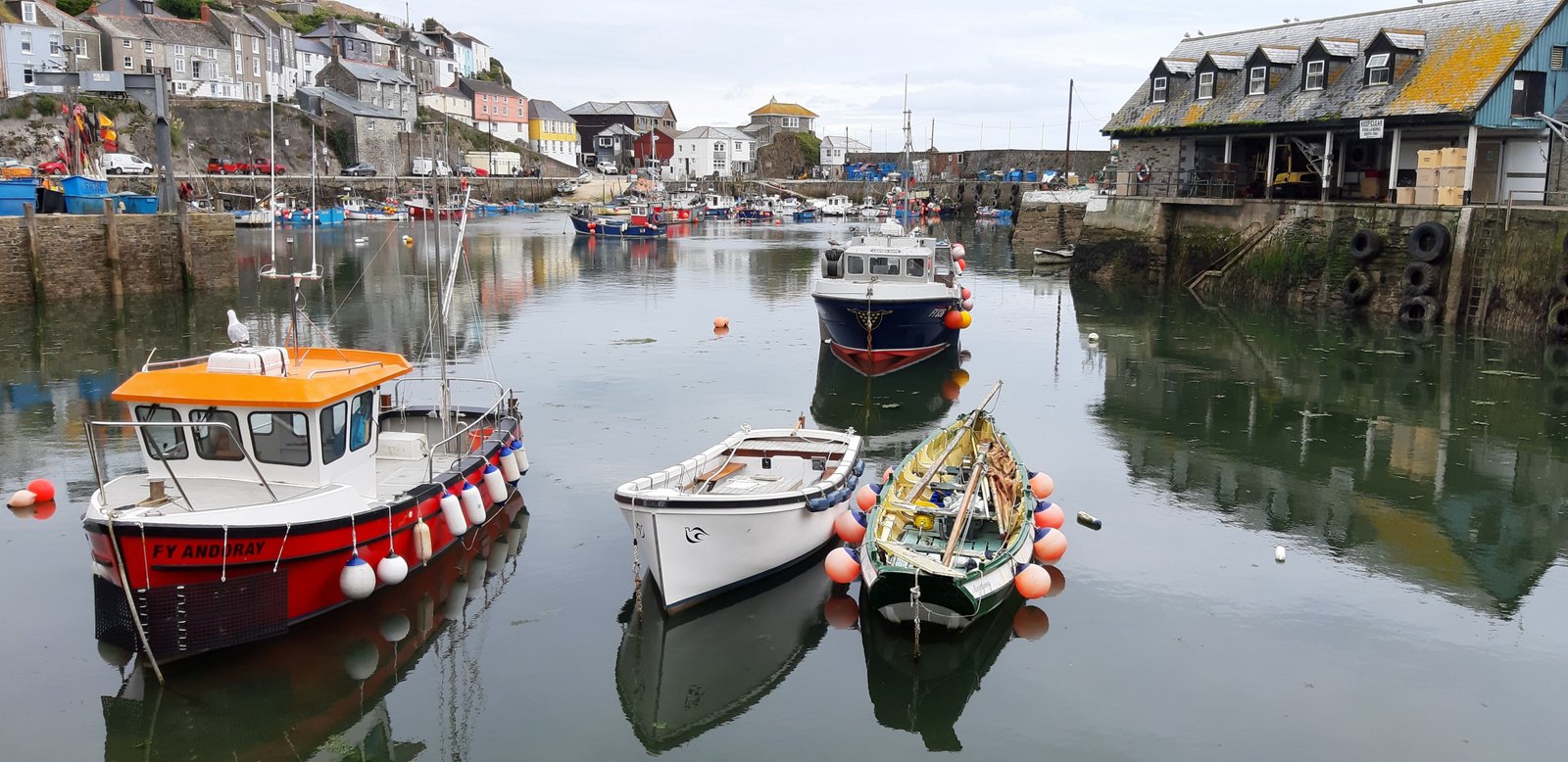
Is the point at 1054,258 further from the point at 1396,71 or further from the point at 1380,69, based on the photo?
the point at 1396,71

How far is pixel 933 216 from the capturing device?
298 feet

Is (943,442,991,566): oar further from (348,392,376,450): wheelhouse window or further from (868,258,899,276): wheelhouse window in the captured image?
(868,258,899,276): wheelhouse window

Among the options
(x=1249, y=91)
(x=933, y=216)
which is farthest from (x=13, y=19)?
(x=1249, y=91)

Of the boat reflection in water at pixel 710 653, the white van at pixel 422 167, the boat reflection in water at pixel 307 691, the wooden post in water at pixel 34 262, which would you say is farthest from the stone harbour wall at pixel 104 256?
the white van at pixel 422 167

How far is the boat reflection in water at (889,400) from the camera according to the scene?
2084cm

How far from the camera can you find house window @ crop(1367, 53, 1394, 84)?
34531 millimetres

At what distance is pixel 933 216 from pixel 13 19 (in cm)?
5954

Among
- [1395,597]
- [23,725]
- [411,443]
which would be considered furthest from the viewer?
[411,443]

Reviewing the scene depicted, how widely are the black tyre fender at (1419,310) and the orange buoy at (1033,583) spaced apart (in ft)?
79.0

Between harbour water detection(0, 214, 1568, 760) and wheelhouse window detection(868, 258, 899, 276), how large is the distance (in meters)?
2.25

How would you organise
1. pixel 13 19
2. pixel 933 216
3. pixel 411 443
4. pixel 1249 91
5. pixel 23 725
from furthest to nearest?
pixel 933 216 → pixel 13 19 → pixel 1249 91 → pixel 411 443 → pixel 23 725

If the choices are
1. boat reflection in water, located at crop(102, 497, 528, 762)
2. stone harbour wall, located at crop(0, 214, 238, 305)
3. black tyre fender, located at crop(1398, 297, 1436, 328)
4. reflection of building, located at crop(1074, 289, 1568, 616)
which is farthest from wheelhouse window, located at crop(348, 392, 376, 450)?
black tyre fender, located at crop(1398, 297, 1436, 328)

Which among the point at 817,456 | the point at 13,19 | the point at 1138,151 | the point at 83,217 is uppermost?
the point at 13,19

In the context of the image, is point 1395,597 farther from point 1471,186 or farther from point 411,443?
point 1471,186
